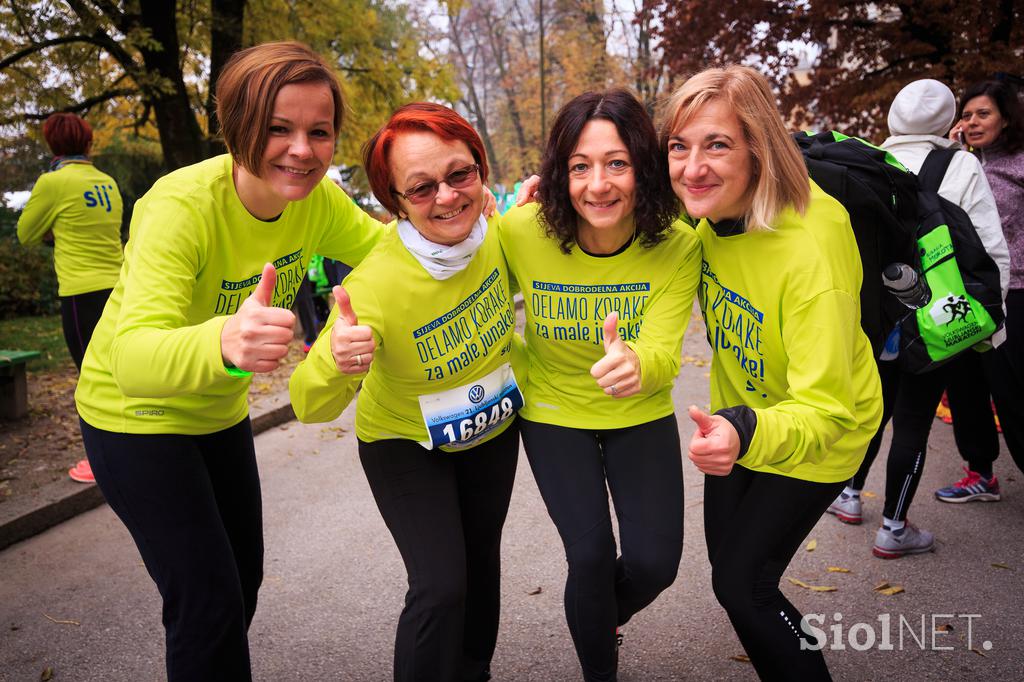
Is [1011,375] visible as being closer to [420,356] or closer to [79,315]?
[420,356]

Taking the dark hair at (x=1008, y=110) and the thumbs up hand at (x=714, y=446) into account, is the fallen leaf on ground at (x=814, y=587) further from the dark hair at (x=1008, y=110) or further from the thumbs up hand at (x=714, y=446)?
the dark hair at (x=1008, y=110)

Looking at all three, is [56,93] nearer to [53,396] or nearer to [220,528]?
[53,396]

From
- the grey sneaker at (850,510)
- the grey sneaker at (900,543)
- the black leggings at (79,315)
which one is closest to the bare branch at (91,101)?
the black leggings at (79,315)

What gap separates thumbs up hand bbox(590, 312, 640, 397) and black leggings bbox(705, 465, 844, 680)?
1.90 ft

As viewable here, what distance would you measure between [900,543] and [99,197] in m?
5.63

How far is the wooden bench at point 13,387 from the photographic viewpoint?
617 cm

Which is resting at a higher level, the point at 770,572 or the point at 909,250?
the point at 909,250

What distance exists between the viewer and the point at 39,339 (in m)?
9.59

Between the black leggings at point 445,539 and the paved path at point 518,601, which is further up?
the black leggings at point 445,539

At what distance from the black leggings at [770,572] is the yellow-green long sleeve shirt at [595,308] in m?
0.51

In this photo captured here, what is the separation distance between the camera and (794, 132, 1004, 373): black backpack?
2686mm

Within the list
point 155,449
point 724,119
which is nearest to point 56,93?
point 155,449

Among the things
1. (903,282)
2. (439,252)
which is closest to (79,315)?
(439,252)

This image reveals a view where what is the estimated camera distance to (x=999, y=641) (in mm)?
3055
